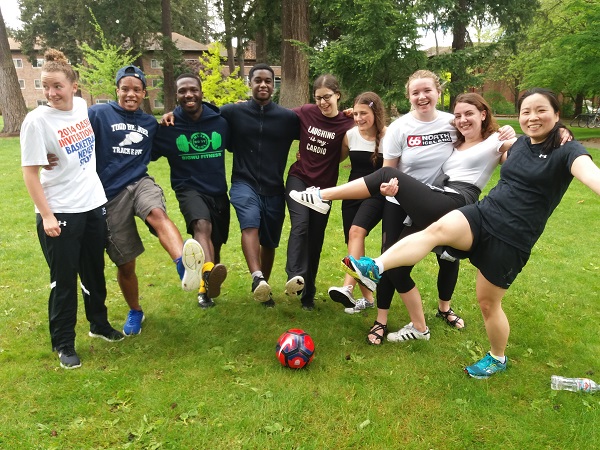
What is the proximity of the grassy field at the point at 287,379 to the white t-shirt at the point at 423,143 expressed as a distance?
1.67 meters

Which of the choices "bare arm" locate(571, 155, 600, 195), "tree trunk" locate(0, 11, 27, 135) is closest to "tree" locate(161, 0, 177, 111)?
"tree trunk" locate(0, 11, 27, 135)

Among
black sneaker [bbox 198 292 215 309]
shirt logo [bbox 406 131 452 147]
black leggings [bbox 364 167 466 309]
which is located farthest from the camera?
black sneaker [bbox 198 292 215 309]

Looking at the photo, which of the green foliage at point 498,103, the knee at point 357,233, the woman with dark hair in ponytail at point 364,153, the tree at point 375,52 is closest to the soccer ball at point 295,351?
the woman with dark hair in ponytail at point 364,153

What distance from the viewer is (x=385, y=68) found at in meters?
12.1

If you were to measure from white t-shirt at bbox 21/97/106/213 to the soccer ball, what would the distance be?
6.84 feet

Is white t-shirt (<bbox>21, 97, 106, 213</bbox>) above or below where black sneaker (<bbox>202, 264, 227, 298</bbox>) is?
above

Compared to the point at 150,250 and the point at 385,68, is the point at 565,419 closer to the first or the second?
the point at 150,250

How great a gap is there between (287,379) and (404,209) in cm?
179

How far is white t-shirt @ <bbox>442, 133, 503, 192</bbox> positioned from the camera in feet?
12.9

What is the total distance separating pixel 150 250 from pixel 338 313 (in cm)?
380

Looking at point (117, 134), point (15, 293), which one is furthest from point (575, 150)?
→ point (15, 293)

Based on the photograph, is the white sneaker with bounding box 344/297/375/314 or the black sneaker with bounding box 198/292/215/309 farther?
the black sneaker with bounding box 198/292/215/309

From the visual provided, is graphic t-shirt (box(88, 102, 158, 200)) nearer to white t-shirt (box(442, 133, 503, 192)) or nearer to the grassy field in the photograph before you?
the grassy field

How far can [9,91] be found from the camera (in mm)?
20906
